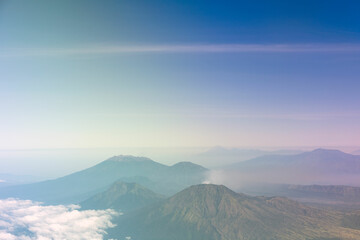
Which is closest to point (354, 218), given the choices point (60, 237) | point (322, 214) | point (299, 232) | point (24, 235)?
point (322, 214)

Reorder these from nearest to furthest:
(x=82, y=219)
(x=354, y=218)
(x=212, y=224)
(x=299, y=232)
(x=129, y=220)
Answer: (x=299, y=232) < (x=212, y=224) < (x=354, y=218) < (x=129, y=220) < (x=82, y=219)

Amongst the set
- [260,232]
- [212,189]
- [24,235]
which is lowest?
[24,235]

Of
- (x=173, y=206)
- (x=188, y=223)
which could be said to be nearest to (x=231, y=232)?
(x=188, y=223)

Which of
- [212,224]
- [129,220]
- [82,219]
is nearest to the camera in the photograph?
[212,224]

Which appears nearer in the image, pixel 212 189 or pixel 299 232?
pixel 299 232

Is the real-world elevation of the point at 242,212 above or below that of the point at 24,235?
above

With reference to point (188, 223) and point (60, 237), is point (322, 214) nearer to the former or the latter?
point (188, 223)
